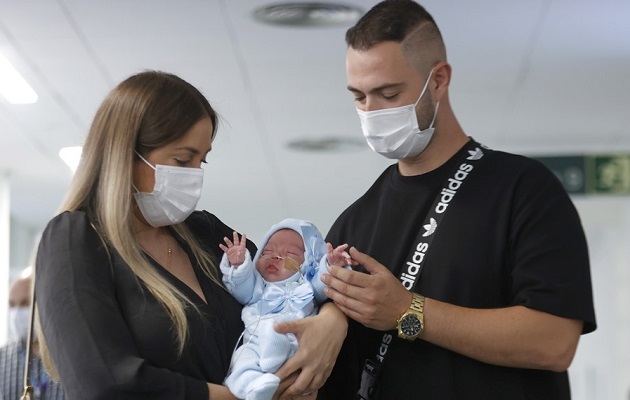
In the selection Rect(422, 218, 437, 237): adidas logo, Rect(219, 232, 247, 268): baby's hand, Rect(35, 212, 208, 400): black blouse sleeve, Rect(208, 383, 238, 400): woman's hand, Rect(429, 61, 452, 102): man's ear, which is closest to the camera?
Rect(35, 212, 208, 400): black blouse sleeve

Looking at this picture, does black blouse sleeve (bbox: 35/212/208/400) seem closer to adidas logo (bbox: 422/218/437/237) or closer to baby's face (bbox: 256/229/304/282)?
baby's face (bbox: 256/229/304/282)

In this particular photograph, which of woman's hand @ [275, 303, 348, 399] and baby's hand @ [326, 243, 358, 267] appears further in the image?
baby's hand @ [326, 243, 358, 267]

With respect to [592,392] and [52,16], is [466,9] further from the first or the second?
[592,392]

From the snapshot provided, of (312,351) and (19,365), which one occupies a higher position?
(312,351)

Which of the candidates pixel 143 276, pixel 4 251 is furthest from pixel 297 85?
pixel 143 276

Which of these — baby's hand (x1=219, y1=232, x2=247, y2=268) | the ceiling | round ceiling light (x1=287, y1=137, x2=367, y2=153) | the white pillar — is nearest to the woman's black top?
baby's hand (x1=219, y1=232, x2=247, y2=268)

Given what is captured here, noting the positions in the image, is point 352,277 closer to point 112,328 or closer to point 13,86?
point 112,328

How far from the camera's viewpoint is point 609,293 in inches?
527

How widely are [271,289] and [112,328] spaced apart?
0.47 m

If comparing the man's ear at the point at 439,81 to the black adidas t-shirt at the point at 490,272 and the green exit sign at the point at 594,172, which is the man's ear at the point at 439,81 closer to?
the black adidas t-shirt at the point at 490,272

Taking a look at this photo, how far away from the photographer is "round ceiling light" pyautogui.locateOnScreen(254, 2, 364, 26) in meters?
6.23

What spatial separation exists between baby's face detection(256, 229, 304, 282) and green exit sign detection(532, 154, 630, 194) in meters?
6.91

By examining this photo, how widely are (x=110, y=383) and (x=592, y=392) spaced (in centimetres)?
1391

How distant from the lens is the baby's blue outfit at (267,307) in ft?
8.10
